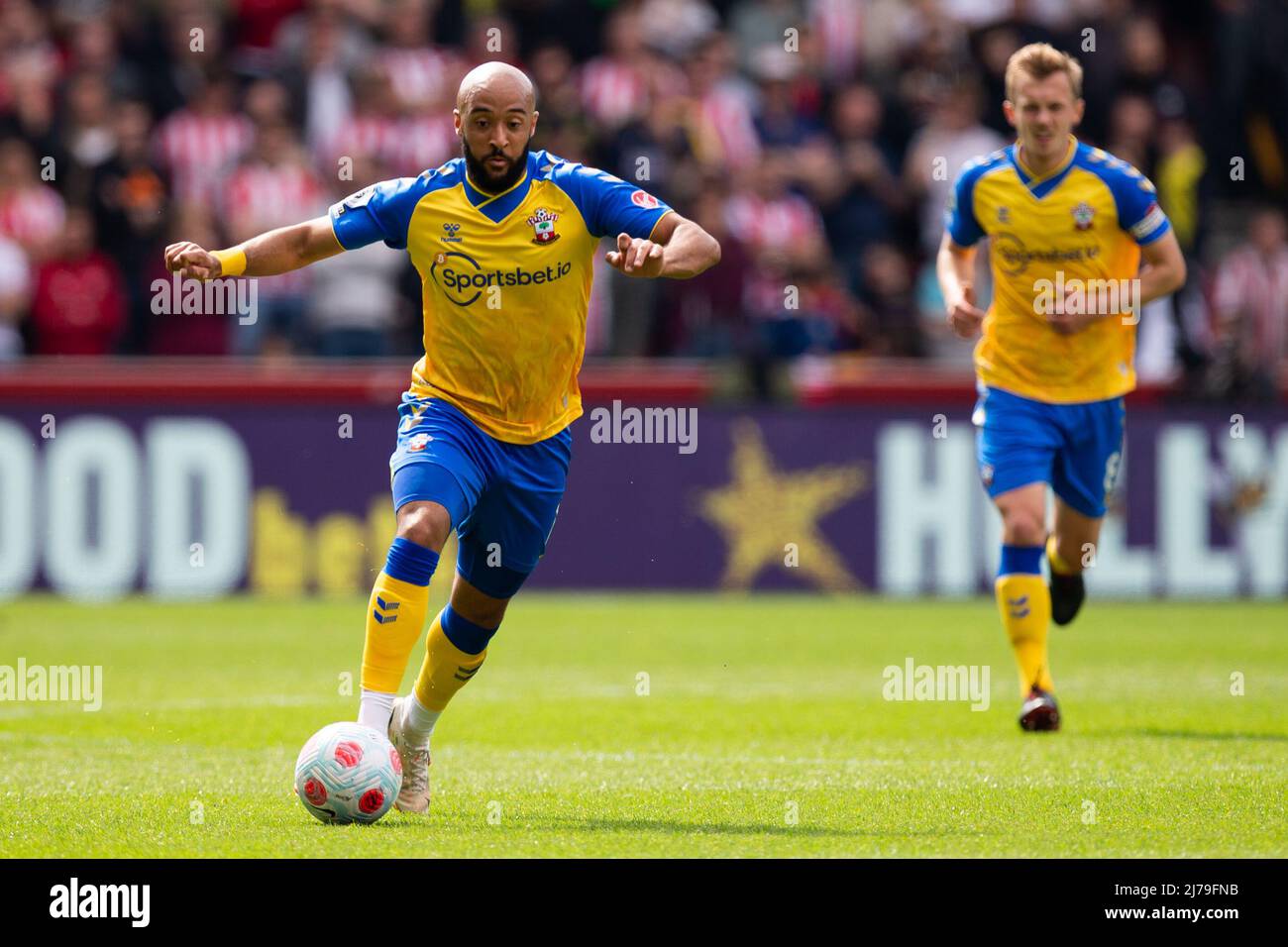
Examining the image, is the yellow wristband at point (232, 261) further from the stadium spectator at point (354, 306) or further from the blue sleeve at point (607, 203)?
the stadium spectator at point (354, 306)

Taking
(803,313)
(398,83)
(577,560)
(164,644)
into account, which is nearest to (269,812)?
(164,644)

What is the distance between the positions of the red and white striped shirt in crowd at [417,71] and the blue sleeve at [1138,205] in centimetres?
972

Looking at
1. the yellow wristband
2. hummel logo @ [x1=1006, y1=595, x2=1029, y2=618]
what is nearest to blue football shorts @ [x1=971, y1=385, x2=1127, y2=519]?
hummel logo @ [x1=1006, y1=595, x2=1029, y2=618]

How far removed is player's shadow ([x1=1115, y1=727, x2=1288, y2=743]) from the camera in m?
9.64

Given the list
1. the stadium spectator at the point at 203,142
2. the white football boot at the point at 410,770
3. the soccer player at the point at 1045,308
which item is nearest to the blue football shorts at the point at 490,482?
the white football boot at the point at 410,770

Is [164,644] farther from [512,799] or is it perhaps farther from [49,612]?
[512,799]

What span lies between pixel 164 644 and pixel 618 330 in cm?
554

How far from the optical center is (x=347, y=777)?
276 inches

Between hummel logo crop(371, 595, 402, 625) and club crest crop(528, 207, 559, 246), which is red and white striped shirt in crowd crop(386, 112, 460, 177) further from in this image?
hummel logo crop(371, 595, 402, 625)

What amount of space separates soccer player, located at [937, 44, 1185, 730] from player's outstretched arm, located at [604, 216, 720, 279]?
3009mm

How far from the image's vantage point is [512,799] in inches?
306

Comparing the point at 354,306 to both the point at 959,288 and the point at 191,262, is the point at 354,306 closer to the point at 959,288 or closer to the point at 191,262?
the point at 959,288
